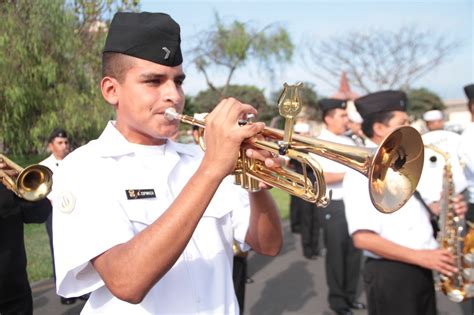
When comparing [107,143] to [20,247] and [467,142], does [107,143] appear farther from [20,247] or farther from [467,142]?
[467,142]

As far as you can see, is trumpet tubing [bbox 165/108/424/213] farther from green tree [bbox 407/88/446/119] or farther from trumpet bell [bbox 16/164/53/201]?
green tree [bbox 407/88/446/119]

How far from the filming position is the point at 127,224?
176 centimetres

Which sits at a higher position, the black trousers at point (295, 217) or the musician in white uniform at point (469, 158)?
the musician in white uniform at point (469, 158)

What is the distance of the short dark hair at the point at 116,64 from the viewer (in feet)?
6.09

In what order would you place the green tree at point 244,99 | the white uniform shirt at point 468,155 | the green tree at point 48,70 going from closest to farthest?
the white uniform shirt at point 468,155 < the green tree at point 48,70 < the green tree at point 244,99

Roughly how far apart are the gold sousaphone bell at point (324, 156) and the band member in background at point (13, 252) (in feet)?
8.00

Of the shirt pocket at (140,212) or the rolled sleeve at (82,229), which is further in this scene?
the shirt pocket at (140,212)

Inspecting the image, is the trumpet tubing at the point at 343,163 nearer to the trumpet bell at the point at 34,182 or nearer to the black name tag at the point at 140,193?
the black name tag at the point at 140,193

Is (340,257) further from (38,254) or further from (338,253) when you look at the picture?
(38,254)

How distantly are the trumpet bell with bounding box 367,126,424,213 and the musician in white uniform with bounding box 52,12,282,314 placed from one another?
0.40 meters

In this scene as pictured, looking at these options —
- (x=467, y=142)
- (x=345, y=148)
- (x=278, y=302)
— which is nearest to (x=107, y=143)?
(x=345, y=148)

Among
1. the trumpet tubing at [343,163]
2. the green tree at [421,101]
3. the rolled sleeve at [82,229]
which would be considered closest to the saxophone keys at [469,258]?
the trumpet tubing at [343,163]

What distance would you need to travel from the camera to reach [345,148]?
182 cm

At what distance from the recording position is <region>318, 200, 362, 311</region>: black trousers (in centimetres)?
582
